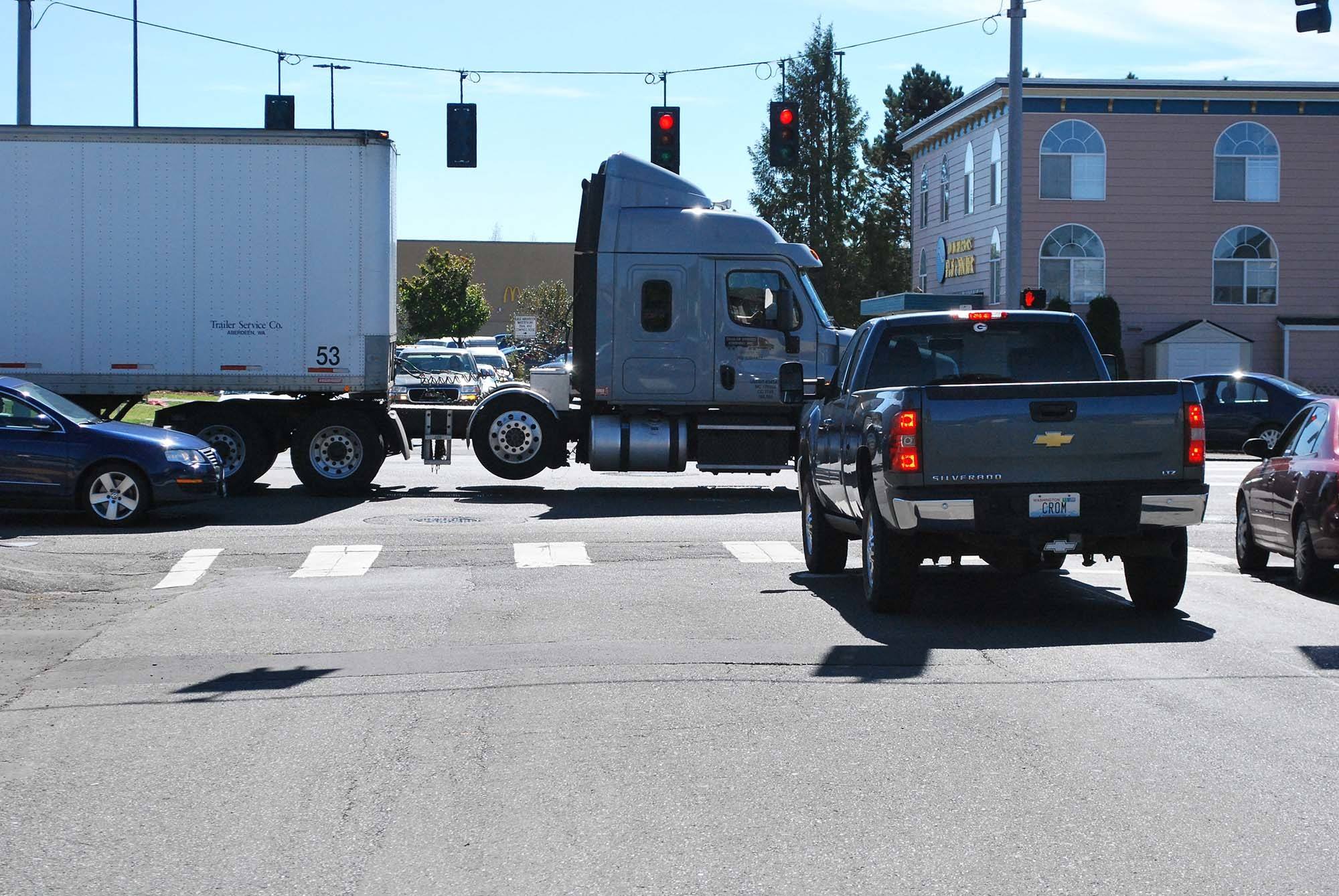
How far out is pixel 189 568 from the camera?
13.6m

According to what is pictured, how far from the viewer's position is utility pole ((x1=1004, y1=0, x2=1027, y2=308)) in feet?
77.8

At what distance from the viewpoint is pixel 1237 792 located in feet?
19.6

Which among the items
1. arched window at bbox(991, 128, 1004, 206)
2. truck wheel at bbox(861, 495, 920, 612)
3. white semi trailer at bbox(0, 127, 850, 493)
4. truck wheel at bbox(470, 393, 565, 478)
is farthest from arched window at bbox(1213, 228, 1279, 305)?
truck wheel at bbox(861, 495, 920, 612)

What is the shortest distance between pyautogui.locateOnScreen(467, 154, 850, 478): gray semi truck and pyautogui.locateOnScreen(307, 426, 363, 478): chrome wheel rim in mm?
1508

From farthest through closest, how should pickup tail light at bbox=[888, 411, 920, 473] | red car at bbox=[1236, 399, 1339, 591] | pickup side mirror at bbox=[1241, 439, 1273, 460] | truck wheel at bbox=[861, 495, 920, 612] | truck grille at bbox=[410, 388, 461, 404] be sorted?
1. truck grille at bbox=[410, 388, 461, 404]
2. pickup side mirror at bbox=[1241, 439, 1273, 460]
3. red car at bbox=[1236, 399, 1339, 591]
4. truck wheel at bbox=[861, 495, 920, 612]
5. pickup tail light at bbox=[888, 411, 920, 473]

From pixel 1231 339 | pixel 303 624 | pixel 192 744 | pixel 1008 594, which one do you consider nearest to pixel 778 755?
pixel 192 744

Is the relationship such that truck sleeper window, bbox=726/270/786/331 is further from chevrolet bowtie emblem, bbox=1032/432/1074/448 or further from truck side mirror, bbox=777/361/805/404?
chevrolet bowtie emblem, bbox=1032/432/1074/448

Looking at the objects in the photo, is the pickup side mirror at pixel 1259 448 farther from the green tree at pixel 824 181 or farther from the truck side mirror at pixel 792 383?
the green tree at pixel 824 181

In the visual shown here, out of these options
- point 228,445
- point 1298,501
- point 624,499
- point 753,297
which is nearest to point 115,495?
point 228,445

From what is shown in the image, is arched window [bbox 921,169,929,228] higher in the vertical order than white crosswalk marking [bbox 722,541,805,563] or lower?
higher

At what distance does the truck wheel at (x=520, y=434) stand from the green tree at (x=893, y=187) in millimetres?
49023

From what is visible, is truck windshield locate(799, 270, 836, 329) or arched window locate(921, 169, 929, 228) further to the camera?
arched window locate(921, 169, 929, 228)

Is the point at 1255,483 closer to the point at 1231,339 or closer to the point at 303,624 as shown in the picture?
the point at 303,624

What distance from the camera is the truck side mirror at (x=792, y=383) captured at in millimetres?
12922
